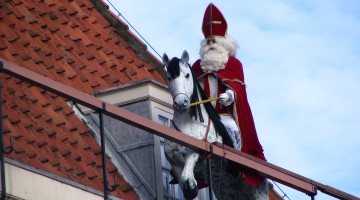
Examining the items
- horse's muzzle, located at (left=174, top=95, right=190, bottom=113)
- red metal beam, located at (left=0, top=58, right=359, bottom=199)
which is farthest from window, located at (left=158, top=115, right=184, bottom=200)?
red metal beam, located at (left=0, top=58, right=359, bottom=199)

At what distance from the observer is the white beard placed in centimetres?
1998

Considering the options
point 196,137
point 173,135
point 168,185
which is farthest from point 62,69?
point 173,135

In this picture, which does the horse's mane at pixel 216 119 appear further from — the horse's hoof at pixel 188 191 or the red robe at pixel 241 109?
the horse's hoof at pixel 188 191

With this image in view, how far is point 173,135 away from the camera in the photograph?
56.8ft

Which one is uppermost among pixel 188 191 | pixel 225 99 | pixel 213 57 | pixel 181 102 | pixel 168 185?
pixel 213 57

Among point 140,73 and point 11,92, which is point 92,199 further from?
point 140,73

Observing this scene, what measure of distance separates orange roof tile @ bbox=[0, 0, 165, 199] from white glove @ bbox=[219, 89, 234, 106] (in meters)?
1.43

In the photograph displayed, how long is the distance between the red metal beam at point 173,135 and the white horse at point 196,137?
48cm

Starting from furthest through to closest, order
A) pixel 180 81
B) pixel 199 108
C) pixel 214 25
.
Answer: pixel 214 25 < pixel 199 108 < pixel 180 81

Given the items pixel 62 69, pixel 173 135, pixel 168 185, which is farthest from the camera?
pixel 62 69

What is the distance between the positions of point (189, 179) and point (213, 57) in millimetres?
1769

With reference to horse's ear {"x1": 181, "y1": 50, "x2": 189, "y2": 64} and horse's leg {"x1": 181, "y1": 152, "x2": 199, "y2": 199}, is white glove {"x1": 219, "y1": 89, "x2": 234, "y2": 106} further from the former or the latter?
horse's leg {"x1": 181, "y1": 152, "x2": 199, "y2": 199}

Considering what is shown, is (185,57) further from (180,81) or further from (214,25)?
(214,25)

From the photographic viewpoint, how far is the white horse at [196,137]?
18859 millimetres
